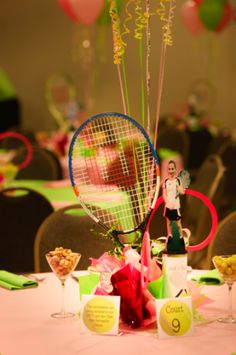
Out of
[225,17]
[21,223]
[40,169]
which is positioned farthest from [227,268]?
[225,17]

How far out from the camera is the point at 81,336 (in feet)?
6.67

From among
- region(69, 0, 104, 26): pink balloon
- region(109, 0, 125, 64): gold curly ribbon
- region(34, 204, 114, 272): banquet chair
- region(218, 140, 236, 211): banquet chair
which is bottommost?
region(34, 204, 114, 272): banquet chair

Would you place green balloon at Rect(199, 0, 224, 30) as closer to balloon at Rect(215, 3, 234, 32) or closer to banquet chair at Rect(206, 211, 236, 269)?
balloon at Rect(215, 3, 234, 32)

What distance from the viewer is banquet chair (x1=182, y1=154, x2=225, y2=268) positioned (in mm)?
4516

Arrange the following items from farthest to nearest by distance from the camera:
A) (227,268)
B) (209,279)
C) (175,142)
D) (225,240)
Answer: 1. (175,142)
2. (225,240)
3. (209,279)
4. (227,268)

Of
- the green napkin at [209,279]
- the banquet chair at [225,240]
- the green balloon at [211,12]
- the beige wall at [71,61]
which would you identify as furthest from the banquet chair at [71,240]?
the beige wall at [71,61]

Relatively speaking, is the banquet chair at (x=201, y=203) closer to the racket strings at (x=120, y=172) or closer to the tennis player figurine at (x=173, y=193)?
the racket strings at (x=120, y=172)

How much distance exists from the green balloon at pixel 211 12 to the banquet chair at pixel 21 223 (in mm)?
5366

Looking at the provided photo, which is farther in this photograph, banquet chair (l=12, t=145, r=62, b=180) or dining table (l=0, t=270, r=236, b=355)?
banquet chair (l=12, t=145, r=62, b=180)

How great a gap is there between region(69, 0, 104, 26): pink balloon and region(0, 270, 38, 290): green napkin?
5006 millimetres

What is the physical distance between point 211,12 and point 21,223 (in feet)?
18.2

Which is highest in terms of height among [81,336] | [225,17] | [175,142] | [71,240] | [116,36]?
[225,17]

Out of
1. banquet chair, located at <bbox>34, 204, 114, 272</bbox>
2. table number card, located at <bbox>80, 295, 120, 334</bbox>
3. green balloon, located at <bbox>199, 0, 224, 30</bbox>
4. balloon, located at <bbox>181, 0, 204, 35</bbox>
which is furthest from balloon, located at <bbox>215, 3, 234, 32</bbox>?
table number card, located at <bbox>80, 295, 120, 334</bbox>

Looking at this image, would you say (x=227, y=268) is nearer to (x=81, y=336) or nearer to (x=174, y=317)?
(x=174, y=317)
